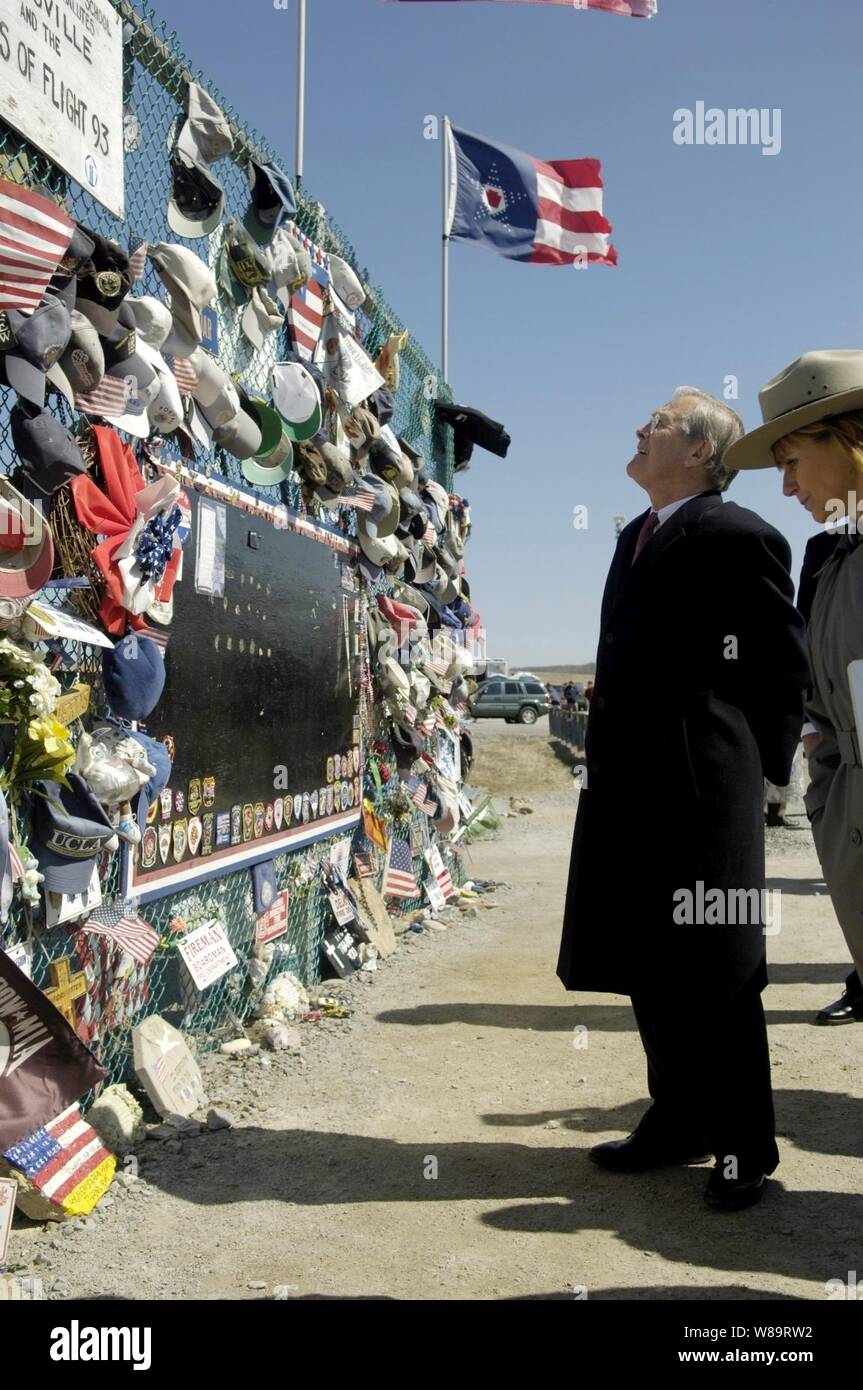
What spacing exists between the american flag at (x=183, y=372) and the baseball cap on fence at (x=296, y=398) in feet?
3.38

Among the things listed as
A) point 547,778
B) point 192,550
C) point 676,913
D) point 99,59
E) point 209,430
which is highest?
point 99,59

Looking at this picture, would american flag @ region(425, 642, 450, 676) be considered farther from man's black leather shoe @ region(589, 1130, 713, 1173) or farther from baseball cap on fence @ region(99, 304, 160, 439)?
man's black leather shoe @ region(589, 1130, 713, 1173)

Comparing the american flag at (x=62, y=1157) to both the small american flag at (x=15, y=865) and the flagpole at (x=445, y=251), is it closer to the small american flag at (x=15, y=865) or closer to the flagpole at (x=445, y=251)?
the small american flag at (x=15, y=865)

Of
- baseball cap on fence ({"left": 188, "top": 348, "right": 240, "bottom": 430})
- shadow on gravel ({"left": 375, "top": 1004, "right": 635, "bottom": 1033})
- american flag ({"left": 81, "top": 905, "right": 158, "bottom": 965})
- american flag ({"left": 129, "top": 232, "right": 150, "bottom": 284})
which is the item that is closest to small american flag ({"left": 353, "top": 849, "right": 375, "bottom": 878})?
shadow on gravel ({"left": 375, "top": 1004, "right": 635, "bottom": 1033})

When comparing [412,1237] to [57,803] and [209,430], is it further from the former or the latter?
[209,430]

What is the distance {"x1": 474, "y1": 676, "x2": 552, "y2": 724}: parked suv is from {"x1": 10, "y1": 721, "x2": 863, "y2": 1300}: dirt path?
32900 millimetres

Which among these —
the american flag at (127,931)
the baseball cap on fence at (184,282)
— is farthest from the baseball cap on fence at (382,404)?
the american flag at (127,931)

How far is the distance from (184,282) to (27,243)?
110cm

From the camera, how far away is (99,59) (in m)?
3.55

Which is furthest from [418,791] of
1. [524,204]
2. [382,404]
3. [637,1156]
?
[524,204]

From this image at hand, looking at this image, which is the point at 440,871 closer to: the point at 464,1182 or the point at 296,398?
the point at 296,398

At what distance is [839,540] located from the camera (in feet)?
8.27
